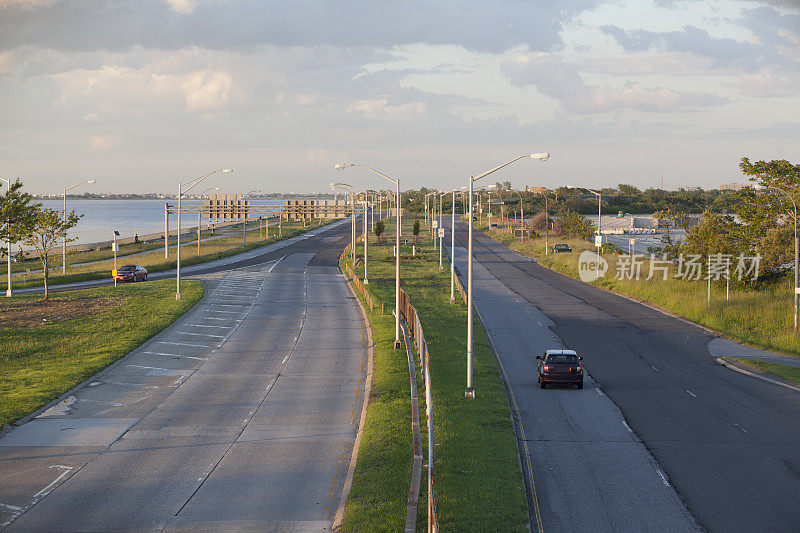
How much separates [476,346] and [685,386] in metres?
10.2

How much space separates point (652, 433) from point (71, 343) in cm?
2749

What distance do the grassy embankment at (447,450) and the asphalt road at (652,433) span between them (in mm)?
869

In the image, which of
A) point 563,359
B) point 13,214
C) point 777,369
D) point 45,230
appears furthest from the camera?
point 45,230

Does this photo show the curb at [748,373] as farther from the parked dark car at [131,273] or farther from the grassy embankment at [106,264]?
the grassy embankment at [106,264]

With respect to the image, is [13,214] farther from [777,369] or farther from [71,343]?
[777,369]

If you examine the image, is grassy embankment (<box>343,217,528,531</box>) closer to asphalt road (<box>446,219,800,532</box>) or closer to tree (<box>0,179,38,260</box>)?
asphalt road (<box>446,219,800,532</box>)

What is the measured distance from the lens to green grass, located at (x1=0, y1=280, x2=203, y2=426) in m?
26.6

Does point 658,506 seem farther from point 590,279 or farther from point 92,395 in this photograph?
point 590,279

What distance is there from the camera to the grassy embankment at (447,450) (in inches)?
606

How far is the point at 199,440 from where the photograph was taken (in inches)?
840

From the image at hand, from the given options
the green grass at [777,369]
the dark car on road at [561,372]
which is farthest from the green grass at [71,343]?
the green grass at [777,369]

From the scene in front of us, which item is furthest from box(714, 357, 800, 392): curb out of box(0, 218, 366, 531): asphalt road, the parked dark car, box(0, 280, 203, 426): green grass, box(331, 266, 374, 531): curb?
the parked dark car

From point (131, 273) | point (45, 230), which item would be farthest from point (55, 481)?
point (131, 273)

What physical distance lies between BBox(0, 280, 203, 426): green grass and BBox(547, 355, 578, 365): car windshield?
60.5 ft
